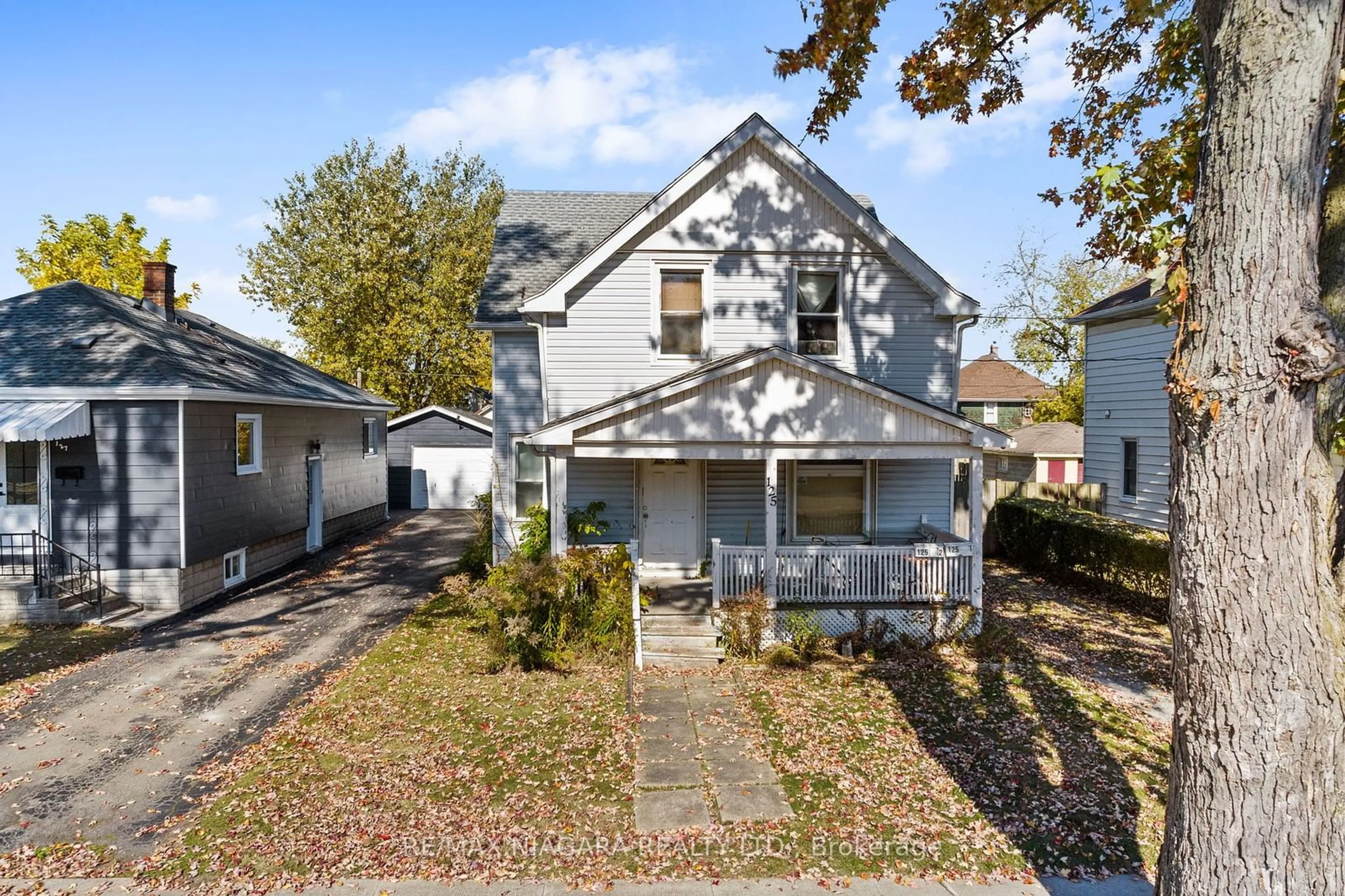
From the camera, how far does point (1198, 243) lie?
3580 millimetres

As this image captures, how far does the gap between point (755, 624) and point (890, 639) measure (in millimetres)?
2192

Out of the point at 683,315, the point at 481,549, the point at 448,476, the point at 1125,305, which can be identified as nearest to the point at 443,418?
the point at 448,476

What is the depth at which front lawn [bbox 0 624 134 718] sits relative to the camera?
9070 mm

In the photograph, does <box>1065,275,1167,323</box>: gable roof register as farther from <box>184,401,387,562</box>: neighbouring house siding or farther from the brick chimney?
the brick chimney

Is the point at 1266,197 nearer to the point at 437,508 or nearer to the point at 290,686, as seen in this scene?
the point at 290,686

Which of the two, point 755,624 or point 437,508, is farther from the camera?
point 437,508

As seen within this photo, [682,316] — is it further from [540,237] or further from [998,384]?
[998,384]

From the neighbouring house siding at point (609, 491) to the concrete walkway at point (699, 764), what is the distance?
3950 millimetres

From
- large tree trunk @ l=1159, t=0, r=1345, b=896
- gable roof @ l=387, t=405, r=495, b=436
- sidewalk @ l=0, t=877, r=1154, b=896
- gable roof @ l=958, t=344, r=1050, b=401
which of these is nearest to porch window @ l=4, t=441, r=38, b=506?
sidewalk @ l=0, t=877, r=1154, b=896

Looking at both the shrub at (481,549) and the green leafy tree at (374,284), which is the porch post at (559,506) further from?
the green leafy tree at (374,284)

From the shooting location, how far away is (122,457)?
12312 millimetres

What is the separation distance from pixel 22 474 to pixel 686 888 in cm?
1413

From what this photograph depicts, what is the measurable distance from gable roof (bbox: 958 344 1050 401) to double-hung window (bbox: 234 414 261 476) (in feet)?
120

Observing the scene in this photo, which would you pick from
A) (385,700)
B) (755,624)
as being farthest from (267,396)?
(755,624)
